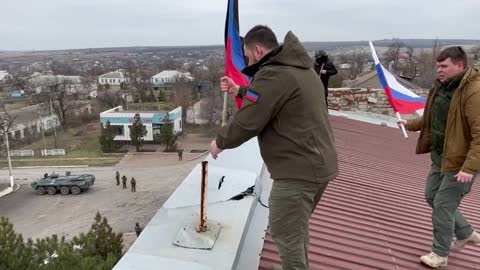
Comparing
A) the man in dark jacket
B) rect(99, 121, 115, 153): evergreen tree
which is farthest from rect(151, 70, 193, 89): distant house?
the man in dark jacket

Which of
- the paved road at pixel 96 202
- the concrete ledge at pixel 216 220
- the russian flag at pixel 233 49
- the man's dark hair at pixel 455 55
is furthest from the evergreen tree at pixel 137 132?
the man's dark hair at pixel 455 55

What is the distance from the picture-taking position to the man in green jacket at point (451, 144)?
289 centimetres

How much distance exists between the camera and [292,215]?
96.6 inches

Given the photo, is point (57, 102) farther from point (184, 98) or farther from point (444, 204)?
point (444, 204)

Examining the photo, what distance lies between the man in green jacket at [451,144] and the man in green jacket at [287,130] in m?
1.12

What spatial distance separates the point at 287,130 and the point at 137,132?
37.6 metres

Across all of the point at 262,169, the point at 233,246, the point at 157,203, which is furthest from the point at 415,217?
the point at 157,203

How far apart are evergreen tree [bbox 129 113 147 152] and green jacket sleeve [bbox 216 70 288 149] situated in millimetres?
37299

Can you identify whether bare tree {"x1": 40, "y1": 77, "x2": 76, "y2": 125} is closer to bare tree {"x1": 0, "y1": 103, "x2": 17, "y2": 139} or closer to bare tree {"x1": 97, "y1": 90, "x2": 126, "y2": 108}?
bare tree {"x1": 97, "y1": 90, "x2": 126, "y2": 108}

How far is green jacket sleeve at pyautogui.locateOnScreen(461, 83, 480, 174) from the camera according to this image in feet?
9.32

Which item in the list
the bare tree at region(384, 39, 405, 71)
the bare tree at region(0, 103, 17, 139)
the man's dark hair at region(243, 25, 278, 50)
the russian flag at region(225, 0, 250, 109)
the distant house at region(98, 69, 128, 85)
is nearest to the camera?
the man's dark hair at region(243, 25, 278, 50)

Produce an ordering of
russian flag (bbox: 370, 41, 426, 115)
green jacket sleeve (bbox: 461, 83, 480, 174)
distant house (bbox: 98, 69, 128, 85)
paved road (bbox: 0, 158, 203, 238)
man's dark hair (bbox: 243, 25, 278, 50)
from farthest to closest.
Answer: distant house (bbox: 98, 69, 128, 85) < paved road (bbox: 0, 158, 203, 238) < russian flag (bbox: 370, 41, 426, 115) < green jacket sleeve (bbox: 461, 83, 480, 174) < man's dark hair (bbox: 243, 25, 278, 50)

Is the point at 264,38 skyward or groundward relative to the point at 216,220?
skyward

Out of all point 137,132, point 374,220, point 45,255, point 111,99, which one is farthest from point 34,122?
point 374,220
